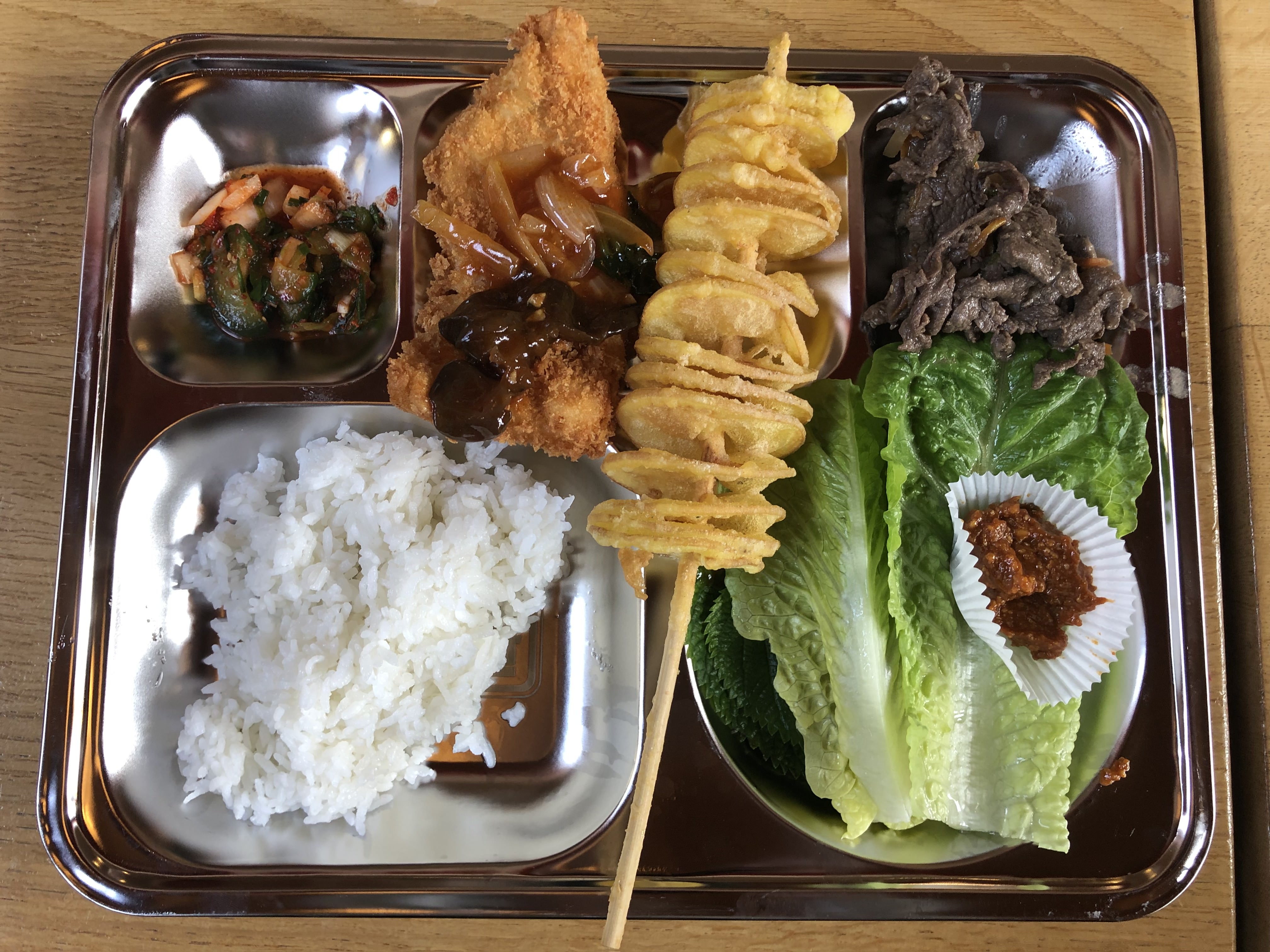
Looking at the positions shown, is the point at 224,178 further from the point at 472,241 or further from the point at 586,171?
the point at 586,171

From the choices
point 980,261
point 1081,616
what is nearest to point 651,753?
point 1081,616

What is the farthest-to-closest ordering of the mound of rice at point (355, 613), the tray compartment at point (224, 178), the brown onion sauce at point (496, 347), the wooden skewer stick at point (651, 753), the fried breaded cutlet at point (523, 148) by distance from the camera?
the tray compartment at point (224, 178), the mound of rice at point (355, 613), the fried breaded cutlet at point (523, 148), the brown onion sauce at point (496, 347), the wooden skewer stick at point (651, 753)

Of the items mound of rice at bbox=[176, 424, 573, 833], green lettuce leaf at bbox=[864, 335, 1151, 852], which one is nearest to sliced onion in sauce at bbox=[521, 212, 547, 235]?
mound of rice at bbox=[176, 424, 573, 833]

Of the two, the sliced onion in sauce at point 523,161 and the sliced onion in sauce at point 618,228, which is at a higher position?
the sliced onion in sauce at point 523,161

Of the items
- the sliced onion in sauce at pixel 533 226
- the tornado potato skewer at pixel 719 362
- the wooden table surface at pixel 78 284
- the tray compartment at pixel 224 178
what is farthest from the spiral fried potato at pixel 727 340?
the tray compartment at pixel 224 178

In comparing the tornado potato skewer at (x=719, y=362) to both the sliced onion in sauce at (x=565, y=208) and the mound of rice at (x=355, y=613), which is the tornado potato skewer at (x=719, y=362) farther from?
the mound of rice at (x=355, y=613)

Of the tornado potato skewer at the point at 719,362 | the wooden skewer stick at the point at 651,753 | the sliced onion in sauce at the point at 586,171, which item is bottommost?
the wooden skewer stick at the point at 651,753

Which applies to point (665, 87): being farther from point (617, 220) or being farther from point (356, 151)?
point (356, 151)
